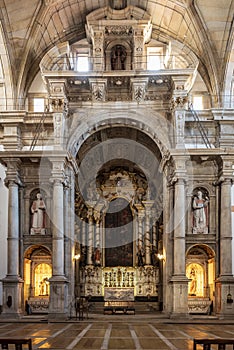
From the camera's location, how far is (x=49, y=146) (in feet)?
92.4

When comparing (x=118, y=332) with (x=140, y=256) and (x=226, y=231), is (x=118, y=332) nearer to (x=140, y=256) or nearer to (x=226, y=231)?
(x=226, y=231)

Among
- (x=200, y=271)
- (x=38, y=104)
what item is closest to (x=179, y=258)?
(x=200, y=271)

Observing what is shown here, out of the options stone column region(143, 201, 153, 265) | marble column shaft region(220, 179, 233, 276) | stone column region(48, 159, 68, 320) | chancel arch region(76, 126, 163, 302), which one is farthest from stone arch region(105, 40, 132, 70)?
stone column region(143, 201, 153, 265)

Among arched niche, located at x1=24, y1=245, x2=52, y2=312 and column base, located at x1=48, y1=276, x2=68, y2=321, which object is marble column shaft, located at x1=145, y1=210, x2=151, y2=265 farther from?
column base, located at x1=48, y1=276, x2=68, y2=321

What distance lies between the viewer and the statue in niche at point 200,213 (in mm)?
27641

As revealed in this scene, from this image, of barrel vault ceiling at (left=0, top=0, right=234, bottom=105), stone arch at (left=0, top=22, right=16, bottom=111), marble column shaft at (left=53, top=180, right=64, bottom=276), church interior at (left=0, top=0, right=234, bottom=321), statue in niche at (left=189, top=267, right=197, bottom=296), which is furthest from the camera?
statue in niche at (left=189, top=267, right=197, bottom=296)

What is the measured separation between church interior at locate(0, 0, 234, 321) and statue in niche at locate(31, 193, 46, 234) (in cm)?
5

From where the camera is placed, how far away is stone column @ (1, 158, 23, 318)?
86.0ft

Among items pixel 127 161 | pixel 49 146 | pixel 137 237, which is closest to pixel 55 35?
pixel 49 146

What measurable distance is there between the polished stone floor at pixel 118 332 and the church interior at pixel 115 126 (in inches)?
76.1

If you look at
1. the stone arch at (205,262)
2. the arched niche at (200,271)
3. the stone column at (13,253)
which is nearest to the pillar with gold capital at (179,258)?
the stone arch at (205,262)

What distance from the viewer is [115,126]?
28.7 meters

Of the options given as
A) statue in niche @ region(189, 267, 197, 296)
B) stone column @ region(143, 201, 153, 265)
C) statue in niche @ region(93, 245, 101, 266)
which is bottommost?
statue in niche @ region(189, 267, 197, 296)

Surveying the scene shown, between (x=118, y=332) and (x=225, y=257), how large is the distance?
8376 mm
